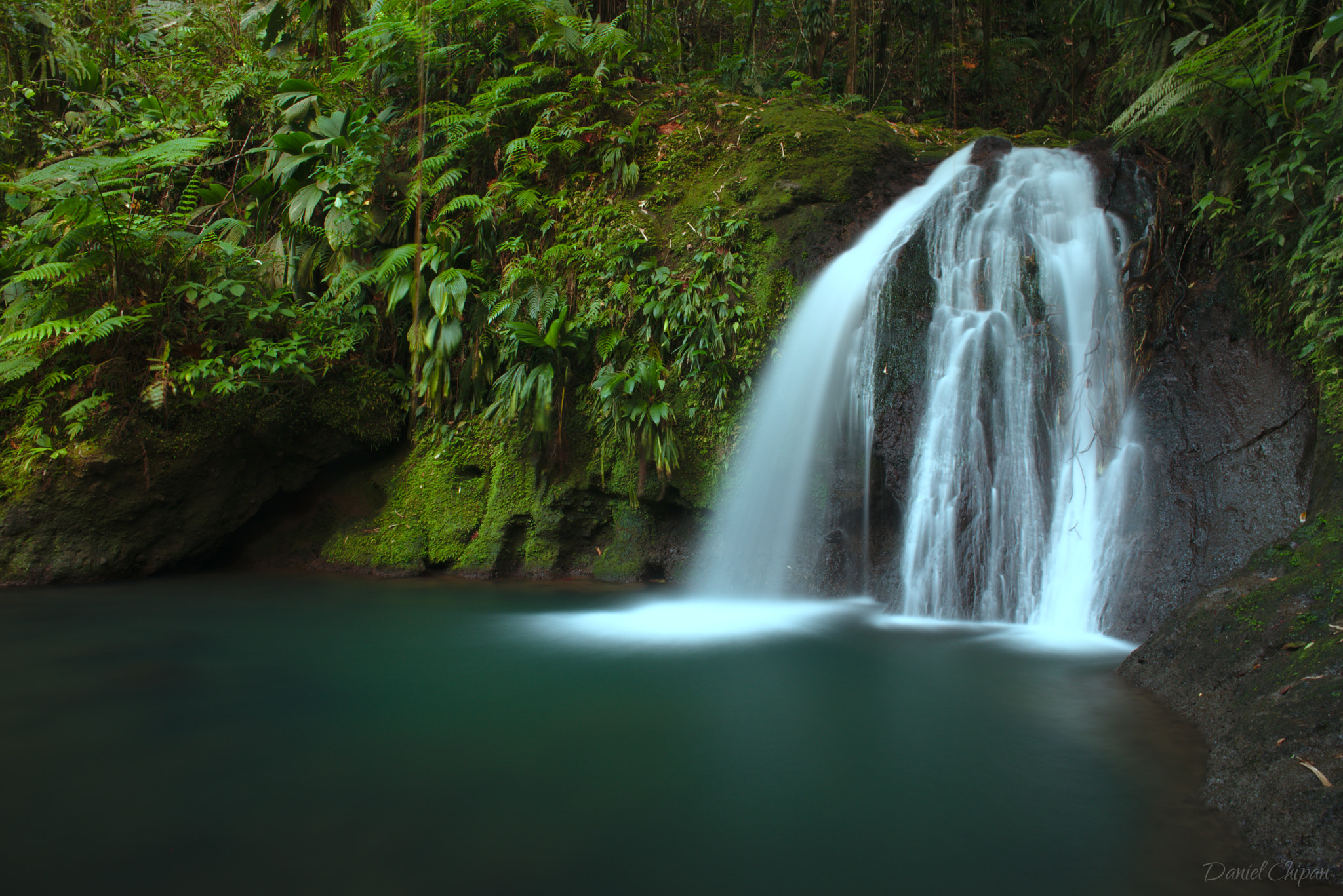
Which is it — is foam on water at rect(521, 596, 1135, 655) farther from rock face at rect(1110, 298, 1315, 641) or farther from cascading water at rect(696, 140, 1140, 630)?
rock face at rect(1110, 298, 1315, 641)

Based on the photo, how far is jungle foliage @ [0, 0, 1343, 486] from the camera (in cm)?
535

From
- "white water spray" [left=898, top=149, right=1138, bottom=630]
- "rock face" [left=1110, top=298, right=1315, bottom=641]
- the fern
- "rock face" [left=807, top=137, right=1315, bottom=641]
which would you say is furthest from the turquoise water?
the fern

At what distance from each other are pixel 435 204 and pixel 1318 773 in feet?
27.2

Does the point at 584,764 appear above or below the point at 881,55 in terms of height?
below

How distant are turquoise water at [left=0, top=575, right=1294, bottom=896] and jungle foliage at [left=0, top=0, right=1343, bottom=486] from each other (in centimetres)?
251

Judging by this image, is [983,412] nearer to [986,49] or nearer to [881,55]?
[986,49]

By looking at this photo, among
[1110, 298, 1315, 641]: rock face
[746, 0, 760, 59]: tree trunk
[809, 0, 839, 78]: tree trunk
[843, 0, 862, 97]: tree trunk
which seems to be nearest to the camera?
[1110, 298, 1315, 641]: rock face

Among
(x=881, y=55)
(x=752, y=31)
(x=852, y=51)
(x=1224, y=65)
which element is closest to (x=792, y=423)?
(x=1224, y=65)

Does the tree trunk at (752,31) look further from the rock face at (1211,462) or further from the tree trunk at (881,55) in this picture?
the rock face at (1211,462)

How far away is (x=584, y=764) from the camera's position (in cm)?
315

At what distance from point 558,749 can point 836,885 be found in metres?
1.38

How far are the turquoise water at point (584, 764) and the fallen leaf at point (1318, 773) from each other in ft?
1.14

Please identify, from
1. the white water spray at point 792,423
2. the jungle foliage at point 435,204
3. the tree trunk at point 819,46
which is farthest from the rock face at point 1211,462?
the tree trunk at point 819,46

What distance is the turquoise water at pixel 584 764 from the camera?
241 cm
